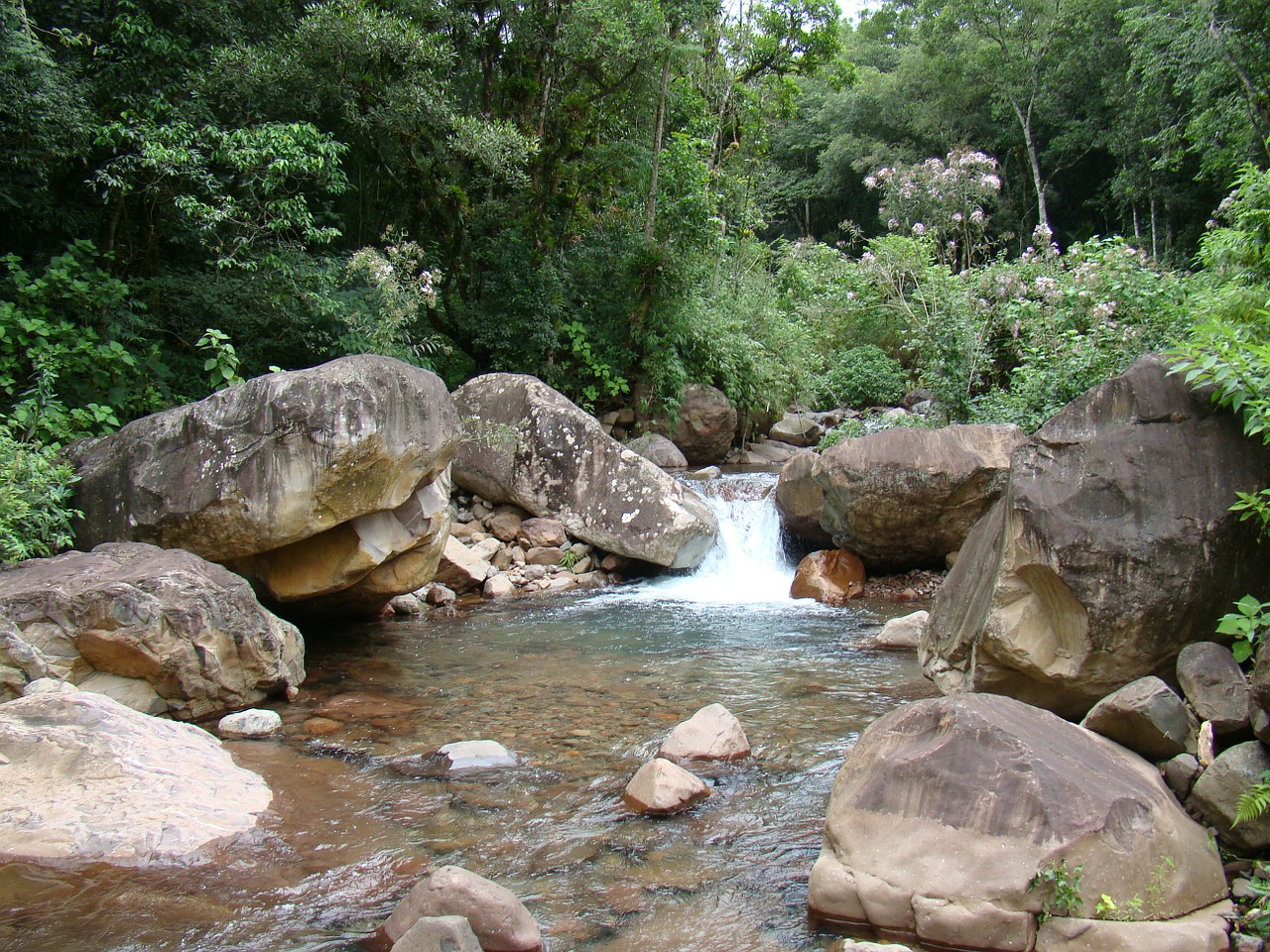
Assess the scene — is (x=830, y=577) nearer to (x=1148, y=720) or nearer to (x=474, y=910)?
(x=1148, y=720)

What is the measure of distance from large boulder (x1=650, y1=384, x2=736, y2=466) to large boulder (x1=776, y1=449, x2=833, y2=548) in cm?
489

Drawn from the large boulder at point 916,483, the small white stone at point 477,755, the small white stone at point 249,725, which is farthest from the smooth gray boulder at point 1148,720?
the large boulder at point 916,483

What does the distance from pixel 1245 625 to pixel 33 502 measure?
7395mm

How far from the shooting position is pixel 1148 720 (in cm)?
379

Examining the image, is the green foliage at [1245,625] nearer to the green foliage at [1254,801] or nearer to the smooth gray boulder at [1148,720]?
the smooth gray boulder at [1148,720]

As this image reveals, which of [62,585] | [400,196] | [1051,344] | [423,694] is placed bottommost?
[423,694]

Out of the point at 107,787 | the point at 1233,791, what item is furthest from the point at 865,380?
the point at 107,787

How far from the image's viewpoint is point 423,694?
21.5ft

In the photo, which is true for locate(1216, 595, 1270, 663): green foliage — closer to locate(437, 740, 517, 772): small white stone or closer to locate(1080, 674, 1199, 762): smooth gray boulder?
locate(1080, 674, 1199, 762): smooth gray boulder

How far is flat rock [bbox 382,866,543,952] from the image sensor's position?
3.26m

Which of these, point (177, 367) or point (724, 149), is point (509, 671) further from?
point (724, 149)

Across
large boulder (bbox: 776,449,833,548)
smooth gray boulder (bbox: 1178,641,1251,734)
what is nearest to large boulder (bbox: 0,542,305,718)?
smooth gray boulder (bbox: 1178,641,1251,734)

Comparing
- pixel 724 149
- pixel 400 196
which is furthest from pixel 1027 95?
pixel 400 196

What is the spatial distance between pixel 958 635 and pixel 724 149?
16.8 meters
